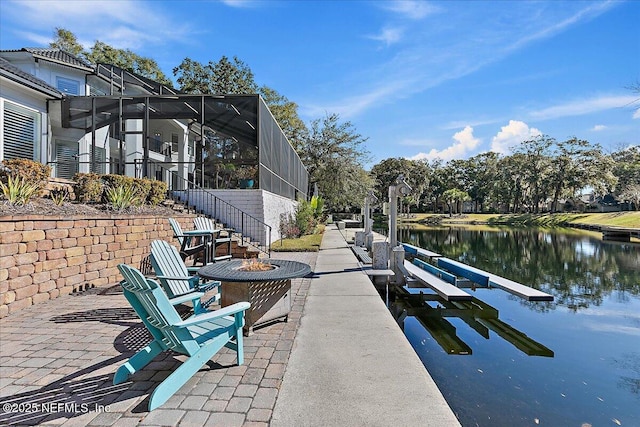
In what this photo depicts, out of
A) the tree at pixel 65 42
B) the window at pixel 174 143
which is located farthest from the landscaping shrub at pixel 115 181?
the tree at pixel 65 42

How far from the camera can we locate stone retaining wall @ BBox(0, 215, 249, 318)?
4.82 meters

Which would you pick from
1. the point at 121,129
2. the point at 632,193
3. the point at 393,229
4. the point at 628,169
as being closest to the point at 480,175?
the point at 628,169

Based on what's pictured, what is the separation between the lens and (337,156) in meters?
31.6

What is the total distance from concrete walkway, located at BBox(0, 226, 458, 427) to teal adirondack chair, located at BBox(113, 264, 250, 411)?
5.7 inches

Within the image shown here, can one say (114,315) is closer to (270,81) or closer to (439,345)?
(439,345)

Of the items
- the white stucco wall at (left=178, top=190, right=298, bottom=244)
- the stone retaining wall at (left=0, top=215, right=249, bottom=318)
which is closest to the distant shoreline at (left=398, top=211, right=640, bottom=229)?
the white stucco wall at (left=178, top=190, right=298, bottom=244)

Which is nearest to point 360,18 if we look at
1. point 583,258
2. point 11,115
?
point 11,115

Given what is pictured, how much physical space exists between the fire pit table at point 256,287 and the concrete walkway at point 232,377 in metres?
0.20

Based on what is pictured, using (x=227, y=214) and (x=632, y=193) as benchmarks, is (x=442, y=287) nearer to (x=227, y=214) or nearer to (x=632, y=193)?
(x=227, y=214)

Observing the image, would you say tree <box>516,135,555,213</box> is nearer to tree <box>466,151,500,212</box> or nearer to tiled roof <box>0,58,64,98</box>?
tree <box>466,151,500,212</box>

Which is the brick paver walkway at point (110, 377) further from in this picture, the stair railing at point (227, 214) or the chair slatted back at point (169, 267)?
the stair railing at point (227, 214)

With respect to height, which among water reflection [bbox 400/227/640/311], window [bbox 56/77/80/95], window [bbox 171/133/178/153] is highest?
window [bbox 56/77/80/95]

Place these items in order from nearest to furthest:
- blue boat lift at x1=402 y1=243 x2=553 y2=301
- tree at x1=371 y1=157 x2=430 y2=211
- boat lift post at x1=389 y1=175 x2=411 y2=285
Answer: blue boat lift at x1=402 y1=243 x2=553 y2=301, boat lift post at x1=389 y1=175 x2=411 y2=285, tree at x1=371 y1=157 x2=430 y2=211

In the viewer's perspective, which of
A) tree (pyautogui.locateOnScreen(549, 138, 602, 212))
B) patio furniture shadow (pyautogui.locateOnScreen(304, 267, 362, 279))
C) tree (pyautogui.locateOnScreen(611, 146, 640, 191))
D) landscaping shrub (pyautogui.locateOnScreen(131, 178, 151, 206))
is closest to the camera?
patio furniture shadow (pyautogui.locateOnScreen(304, 267, 362, 279))
